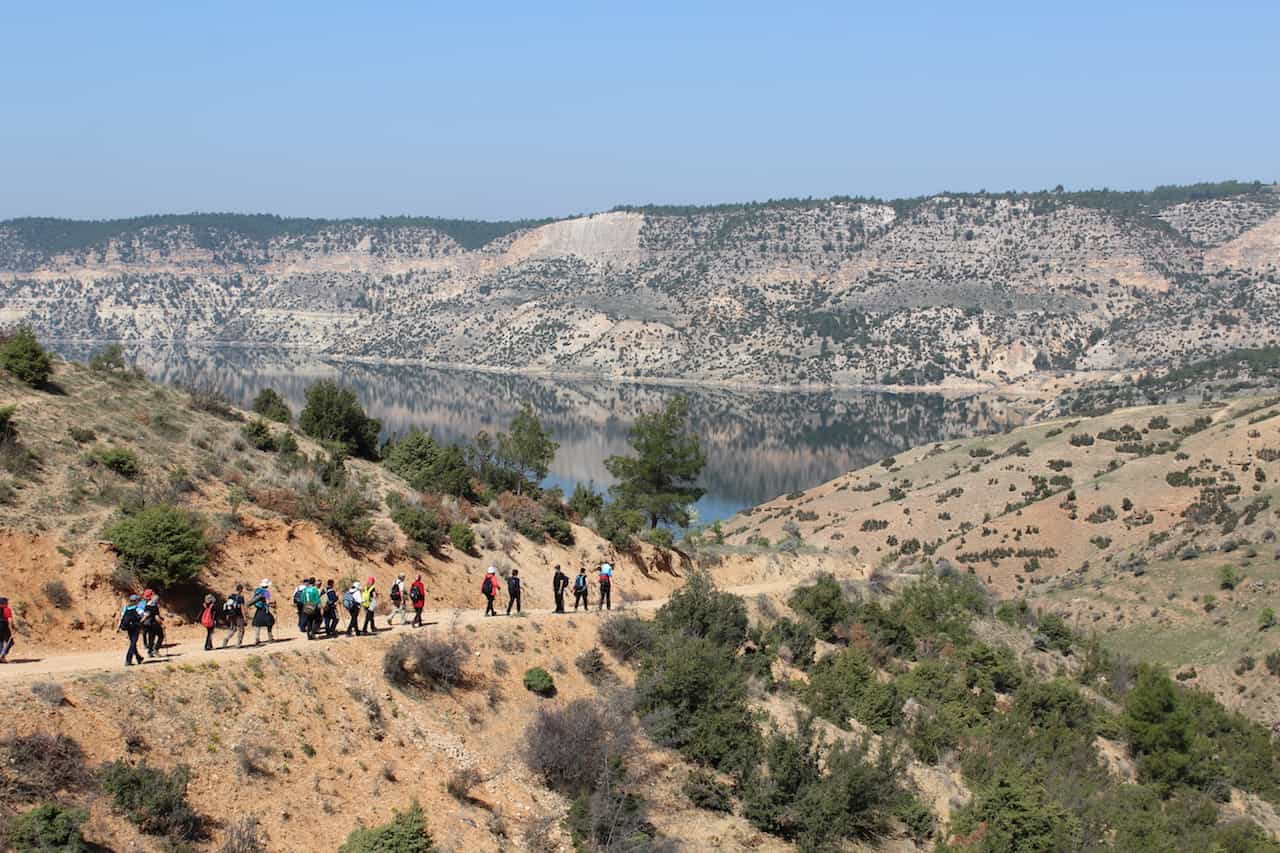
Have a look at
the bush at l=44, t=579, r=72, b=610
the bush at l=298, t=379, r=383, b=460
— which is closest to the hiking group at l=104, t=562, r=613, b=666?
the bush at l=44, t=579, r=72, b=610

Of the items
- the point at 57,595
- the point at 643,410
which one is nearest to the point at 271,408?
the point at 57,595

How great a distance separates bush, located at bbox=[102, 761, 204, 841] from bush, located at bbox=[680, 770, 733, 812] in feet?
26.2

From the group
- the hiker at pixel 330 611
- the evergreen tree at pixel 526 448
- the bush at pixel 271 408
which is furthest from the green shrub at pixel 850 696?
the bush at pixel 271 408

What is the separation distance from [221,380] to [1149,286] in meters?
140

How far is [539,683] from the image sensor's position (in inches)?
770

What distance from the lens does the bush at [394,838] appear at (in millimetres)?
13820

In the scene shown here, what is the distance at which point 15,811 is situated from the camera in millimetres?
12047

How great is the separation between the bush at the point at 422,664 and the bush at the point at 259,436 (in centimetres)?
1043

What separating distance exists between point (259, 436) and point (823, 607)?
15.1 meters

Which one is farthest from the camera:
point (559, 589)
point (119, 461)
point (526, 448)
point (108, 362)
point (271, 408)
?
point (526, 448)

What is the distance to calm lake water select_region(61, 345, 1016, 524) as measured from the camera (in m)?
97.1

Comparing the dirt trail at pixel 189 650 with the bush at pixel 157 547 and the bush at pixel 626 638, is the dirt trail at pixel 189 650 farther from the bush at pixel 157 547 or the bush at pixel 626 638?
the bush at pixel 626 638

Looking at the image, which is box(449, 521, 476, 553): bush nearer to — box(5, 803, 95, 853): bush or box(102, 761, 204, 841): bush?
box(102, 761, 204, 841): bush

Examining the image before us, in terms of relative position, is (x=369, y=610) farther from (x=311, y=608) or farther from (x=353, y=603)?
(x=311, y=608)
